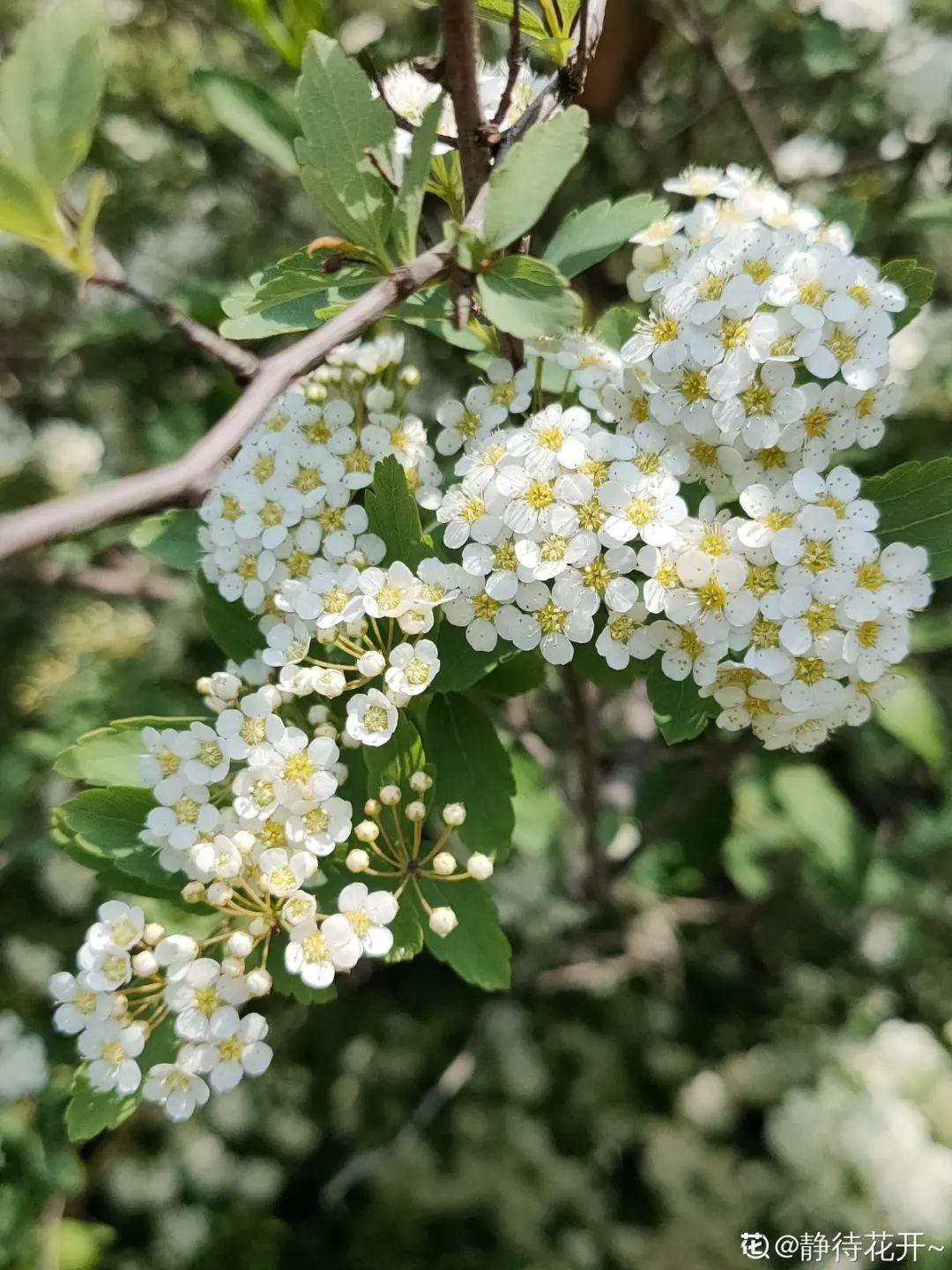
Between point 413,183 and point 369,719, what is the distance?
41 cm

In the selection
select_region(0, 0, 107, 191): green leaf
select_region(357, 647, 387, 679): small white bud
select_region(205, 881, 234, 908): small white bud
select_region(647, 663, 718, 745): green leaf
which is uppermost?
select_region(0, 0, 107, 191): green leaf

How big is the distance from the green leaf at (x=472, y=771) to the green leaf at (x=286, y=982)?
7.3 inches

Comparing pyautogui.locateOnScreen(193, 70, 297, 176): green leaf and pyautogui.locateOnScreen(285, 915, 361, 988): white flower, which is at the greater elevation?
pyautogui.locateOnScreen(193, 70, 297, 176): green leaf

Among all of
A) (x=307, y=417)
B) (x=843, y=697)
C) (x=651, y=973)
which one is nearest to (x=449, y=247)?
(x=307, y=417)

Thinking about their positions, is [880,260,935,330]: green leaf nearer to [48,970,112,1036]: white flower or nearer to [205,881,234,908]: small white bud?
[205,881,234,908]: small white bud

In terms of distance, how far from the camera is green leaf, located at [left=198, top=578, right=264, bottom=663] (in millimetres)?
905

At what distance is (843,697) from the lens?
750 millimetres

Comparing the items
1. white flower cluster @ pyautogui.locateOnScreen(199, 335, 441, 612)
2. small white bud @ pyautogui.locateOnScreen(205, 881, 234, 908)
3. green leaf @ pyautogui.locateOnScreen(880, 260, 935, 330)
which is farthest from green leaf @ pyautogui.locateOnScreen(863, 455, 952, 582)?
small white bud @ pyautogui.locateOnScreen(205, 881, 234, 908)

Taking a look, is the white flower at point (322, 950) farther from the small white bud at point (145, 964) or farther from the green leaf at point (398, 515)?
the green leaf at point (398, 515)

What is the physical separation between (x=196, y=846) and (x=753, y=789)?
1.32 m

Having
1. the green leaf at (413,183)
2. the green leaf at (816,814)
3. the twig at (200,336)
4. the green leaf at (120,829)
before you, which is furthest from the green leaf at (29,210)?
the green leaf at (816,814)

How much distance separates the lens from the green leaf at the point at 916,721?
1463 millimetres

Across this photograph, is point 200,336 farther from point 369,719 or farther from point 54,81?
point 369,719

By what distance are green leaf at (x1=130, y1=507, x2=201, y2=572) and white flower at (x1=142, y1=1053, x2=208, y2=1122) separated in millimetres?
469
